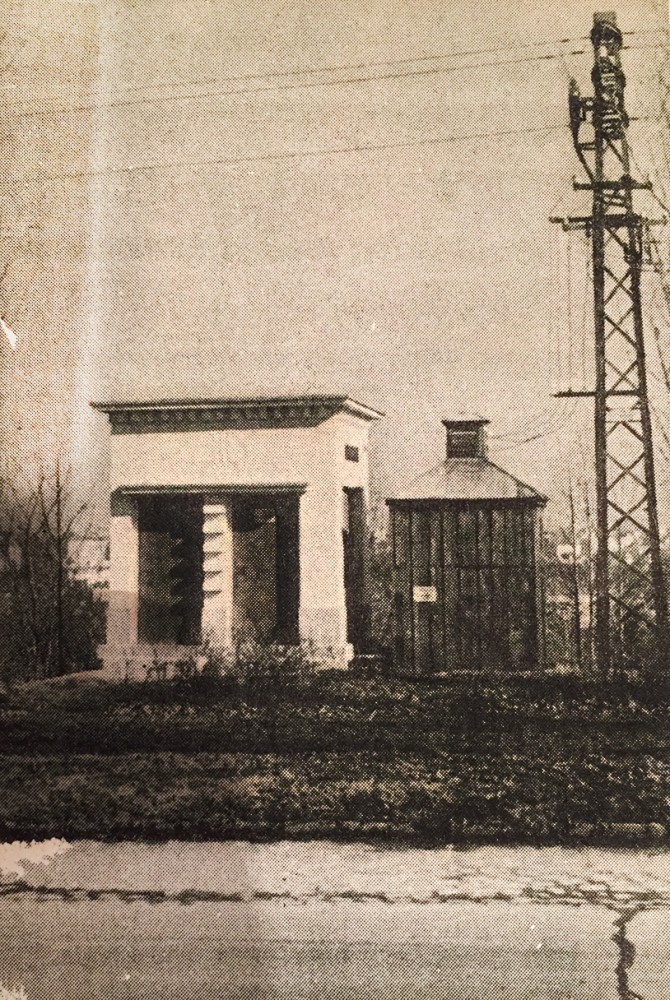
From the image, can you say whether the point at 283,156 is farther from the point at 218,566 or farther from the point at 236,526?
the point at 218,566

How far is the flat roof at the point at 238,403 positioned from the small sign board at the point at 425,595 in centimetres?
165

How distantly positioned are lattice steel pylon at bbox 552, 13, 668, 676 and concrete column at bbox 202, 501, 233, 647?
294 cm

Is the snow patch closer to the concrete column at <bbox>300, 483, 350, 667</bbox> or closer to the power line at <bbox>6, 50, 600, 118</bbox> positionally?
the concrete column at <bbox>300, 483, 350, 667</bbox>

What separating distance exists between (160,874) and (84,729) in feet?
4.69

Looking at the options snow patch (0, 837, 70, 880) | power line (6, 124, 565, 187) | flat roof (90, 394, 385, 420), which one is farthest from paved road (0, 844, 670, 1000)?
power line (6, 124, 565, 187)

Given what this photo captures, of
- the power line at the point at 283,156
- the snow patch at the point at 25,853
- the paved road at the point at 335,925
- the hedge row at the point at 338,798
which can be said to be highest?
the power line at the point at 283,156

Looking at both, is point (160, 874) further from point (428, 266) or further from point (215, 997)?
point (428, 266)

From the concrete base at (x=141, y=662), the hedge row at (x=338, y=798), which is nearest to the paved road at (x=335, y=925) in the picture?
the hedge row at (x=338, y=798)

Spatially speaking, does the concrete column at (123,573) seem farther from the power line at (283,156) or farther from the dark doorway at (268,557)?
the power line at (283,156)

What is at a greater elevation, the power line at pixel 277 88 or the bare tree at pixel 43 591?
the power line at pixel 277 88

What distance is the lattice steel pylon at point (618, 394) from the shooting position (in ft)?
15.6

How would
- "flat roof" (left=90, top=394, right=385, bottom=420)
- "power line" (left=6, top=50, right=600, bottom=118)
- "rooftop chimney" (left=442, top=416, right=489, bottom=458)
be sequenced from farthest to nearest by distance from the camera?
"flat roof" (left=90, top=394, right=385, bottom=420) → "rooftop chimney" (left=442, top=416, right=489, bottom=458) → "power line" (left=6, top=50, right=600, bottom=118)

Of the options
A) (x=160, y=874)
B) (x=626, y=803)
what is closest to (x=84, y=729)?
(x=160, y=874)

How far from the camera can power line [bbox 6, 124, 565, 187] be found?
4.81 meters
